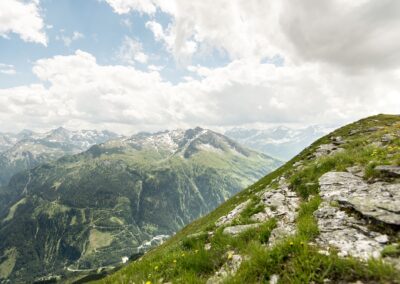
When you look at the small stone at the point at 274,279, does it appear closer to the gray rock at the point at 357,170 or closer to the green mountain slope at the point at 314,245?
the green mountain slope at the point at 314,245

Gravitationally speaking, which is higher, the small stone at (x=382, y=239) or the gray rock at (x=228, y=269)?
the small stone at (x=382, y=239)

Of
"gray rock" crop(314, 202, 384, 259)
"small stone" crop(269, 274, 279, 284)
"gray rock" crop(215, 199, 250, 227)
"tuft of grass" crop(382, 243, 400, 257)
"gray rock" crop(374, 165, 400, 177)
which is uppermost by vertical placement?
"gray rock" crop(374, 165, 400, 177)

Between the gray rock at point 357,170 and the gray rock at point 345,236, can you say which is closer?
the gray rock at point 345,236

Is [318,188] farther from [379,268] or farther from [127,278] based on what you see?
[127,278]

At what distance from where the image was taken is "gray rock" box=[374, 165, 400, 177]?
12.9 meters

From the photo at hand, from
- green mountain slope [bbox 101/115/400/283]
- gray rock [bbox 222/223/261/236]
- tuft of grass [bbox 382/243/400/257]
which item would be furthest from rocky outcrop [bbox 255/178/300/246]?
tuft of grass [bbox 382/243/400/257]

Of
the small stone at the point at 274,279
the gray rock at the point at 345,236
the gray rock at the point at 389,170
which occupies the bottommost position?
the small stone at the point at 274,279

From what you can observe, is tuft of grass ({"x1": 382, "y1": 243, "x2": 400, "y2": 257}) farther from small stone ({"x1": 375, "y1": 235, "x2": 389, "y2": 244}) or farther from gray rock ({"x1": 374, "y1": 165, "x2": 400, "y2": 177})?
gray rock ({"x1": 374, "y1": 165, "x2": 400, "y2": 177})

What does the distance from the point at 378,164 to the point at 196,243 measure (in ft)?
35.4

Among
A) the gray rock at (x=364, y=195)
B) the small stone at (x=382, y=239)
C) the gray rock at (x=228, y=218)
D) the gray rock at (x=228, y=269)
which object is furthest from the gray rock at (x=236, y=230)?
the small stone at (x=382, y=239)

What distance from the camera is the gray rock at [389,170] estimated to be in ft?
42.2

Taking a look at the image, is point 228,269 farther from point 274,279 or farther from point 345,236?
point 345,236

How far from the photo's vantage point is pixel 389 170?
1330 centimetres

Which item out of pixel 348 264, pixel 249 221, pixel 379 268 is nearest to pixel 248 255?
pixel 348 264
